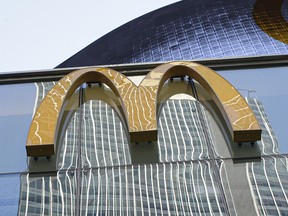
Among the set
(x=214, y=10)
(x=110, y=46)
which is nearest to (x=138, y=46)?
(x=110, y=46)

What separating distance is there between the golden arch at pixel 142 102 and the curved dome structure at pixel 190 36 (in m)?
15.6

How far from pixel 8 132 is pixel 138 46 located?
1890cm

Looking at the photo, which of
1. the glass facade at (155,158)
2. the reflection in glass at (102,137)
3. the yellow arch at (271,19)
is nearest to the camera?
the glass facade at (155,158)

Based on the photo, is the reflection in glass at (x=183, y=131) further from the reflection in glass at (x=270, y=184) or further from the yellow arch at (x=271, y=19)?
the yellow arch at (x=271, y=19)

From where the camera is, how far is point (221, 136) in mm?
8258

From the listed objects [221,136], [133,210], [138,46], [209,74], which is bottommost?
[133,210]

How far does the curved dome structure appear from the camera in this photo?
2531 cm

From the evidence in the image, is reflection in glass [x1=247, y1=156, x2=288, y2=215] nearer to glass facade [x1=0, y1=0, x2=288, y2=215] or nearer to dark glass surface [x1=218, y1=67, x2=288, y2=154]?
glass facade [x1=0, y1=0, x2=288, y2=215]

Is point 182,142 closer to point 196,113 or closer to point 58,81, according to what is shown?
point 196,113

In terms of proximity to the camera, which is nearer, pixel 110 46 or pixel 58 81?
pixel 58 81

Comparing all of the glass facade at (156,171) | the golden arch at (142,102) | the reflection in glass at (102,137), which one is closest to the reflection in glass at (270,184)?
the glass facade at (156,171)

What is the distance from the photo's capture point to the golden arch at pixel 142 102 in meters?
→ 8.00

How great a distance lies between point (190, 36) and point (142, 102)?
18755 mm

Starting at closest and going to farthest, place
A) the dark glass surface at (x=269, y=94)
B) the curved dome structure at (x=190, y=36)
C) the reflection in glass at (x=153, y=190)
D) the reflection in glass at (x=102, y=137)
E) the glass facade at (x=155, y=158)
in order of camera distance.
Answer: the reflection in glass at (x=153, y=190) → the glass facade at (x=155, y=158) → the reflection in glass at (x=102, y=137) → the dark glass surface at (x=269, y=94) → the curved dome structure at (x=190, y=36)
